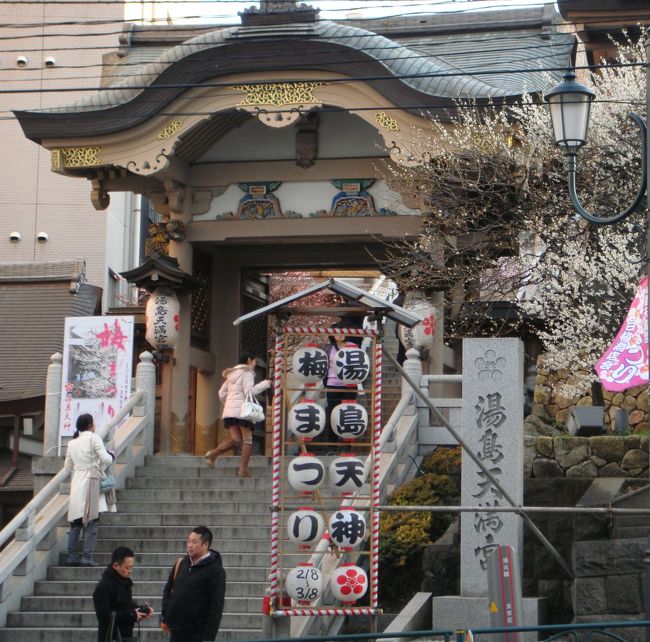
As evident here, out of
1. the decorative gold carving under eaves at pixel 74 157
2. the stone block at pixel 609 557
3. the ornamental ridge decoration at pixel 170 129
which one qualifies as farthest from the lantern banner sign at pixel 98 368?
the stone block at pixel 609 557

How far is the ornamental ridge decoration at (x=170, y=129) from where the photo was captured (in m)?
19.7

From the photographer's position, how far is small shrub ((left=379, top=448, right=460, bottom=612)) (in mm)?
14703

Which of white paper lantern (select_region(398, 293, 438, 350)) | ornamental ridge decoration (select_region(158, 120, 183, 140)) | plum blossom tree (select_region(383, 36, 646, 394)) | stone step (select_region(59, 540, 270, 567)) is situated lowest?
Answer: stone step (select_region(59, 540, 270, 567))

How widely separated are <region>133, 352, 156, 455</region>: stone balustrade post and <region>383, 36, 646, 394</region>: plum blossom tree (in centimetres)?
368

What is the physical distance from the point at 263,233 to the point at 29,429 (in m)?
6.33

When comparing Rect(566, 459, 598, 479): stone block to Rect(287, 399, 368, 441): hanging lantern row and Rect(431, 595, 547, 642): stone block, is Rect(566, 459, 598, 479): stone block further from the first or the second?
Rect(287, 399, 368, 441): hanging lantern row

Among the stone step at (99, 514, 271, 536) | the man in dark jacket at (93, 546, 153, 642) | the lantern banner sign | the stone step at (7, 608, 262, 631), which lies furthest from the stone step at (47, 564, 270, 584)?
the lantern banner sign

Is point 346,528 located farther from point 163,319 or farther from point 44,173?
point 44,173

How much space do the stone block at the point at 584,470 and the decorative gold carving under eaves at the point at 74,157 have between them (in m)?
8.62

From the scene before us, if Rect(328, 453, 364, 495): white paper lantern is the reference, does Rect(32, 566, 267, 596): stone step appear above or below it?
below

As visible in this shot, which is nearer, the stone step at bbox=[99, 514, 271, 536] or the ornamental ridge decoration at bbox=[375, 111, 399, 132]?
the stone step at bbox=[99, 514, 271, 536]

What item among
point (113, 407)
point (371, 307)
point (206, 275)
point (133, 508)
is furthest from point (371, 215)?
point (371, 307)

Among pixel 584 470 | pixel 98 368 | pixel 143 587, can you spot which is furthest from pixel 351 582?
pixel 98 368

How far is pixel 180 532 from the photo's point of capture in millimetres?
15594
